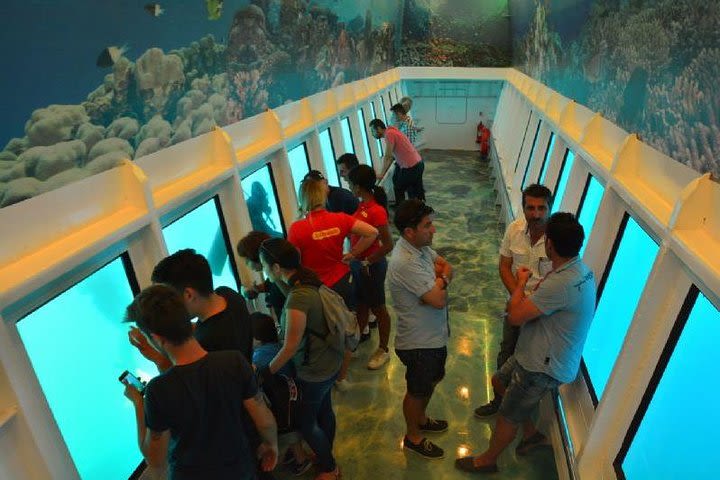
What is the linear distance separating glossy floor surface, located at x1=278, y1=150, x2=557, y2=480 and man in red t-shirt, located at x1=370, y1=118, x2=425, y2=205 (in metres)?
0.94

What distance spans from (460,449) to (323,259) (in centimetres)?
155

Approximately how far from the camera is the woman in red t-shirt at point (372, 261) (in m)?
3.66

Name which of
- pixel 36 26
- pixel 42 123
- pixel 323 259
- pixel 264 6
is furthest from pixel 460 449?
pixel 264 6

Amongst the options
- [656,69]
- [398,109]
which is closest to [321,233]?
[656,69]

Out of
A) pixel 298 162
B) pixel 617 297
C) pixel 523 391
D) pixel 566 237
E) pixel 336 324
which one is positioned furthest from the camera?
pixel 298 162

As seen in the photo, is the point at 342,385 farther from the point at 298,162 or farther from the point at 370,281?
the point at 298,162

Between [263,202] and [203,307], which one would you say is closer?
[203,307]

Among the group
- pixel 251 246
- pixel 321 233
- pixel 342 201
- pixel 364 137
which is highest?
pixel 251 246

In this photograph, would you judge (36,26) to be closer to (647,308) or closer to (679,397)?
(647,308)

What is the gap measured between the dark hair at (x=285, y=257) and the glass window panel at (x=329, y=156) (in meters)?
3.70

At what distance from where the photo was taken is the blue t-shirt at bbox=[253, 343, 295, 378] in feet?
8.59

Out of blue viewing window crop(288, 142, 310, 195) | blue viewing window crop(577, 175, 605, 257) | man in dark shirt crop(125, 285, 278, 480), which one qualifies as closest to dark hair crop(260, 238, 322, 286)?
man in dark shirt crop(125, 285, 278, 480)

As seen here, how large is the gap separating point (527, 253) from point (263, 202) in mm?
2163

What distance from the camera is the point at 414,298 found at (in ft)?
8.73
